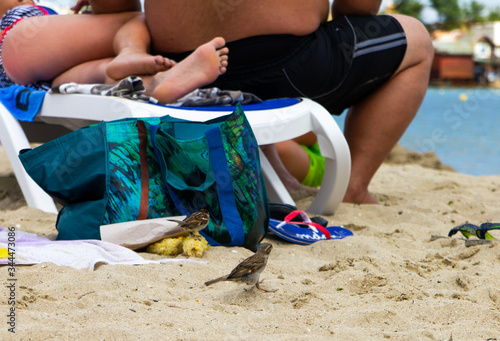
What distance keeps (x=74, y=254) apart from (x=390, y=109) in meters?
1.70

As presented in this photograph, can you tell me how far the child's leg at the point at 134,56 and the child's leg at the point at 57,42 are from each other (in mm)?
141

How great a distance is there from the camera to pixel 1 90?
2.65 m

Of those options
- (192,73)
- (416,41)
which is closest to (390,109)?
(416,41)

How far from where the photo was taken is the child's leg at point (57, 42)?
2686 mm

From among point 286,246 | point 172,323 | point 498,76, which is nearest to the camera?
point 172,323

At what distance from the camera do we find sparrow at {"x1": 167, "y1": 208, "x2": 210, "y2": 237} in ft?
5.69

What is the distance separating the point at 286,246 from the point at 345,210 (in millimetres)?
685

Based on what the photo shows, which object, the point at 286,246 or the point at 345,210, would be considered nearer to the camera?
the point at 286,246

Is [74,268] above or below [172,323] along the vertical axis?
below

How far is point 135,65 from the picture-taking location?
7.72ft

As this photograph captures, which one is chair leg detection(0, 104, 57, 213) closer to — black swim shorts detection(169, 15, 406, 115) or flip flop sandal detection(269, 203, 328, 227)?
black swim shorts detection(169, 15, 406, 115)

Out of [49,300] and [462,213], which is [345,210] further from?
[49,300]

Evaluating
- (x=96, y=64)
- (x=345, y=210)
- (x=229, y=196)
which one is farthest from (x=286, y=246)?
(x=96, y=64)

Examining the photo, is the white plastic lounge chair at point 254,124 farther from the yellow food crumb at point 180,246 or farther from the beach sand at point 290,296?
the yellow food crumb at point 180,246
